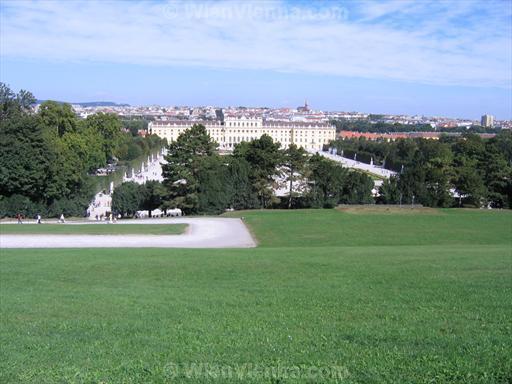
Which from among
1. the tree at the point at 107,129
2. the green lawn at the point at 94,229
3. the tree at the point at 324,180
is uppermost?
the tree at the point at 107,129

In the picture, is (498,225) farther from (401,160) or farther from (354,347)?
(401,160)

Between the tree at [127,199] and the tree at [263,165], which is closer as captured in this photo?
the tree at [127,199]

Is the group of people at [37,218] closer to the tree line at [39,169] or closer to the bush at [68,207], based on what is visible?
the tree line at [39,169]

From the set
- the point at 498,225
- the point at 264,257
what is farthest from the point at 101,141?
the point at 264,257

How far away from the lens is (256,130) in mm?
136875

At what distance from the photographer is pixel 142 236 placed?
89.4ft

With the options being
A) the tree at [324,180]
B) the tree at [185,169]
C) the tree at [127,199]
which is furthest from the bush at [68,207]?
the tree at [324,180]

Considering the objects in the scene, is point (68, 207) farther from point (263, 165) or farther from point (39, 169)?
point (263, 165)

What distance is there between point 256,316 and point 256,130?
129 meters

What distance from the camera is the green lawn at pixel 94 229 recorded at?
28047mm

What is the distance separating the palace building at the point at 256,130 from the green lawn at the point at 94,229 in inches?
4037

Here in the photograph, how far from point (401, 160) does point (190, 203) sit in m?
52.6

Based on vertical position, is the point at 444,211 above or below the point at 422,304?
below

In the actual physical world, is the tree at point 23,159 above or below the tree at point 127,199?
above
